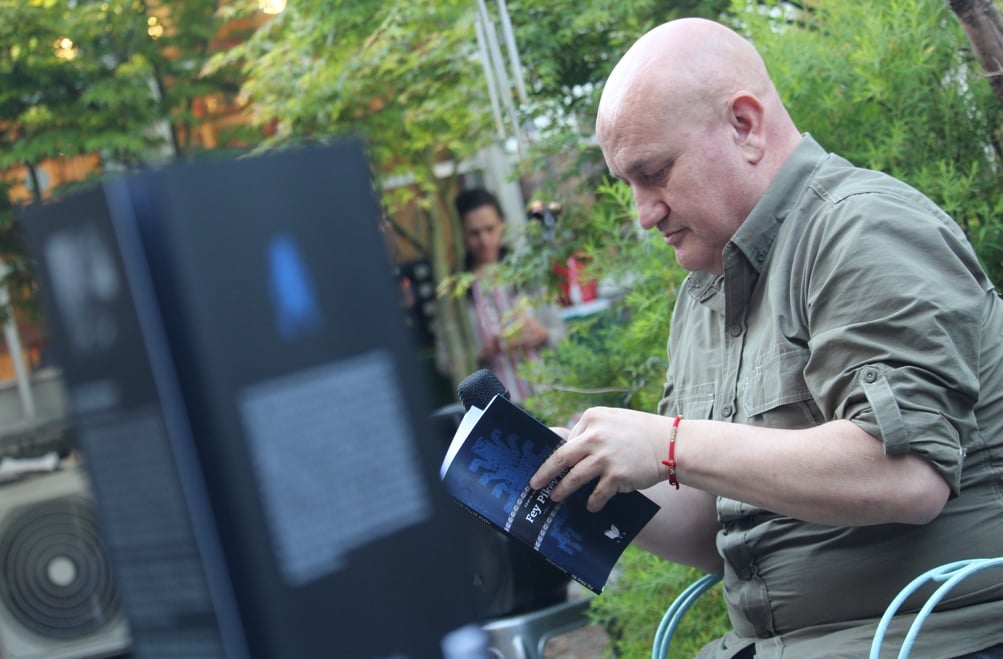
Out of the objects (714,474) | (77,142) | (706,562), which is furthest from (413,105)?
(714,474)

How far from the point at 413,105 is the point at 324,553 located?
18.6ft

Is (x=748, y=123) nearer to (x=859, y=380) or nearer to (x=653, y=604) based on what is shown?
(x=859, y=380)

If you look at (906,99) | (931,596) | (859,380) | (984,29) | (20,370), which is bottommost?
(931,596)

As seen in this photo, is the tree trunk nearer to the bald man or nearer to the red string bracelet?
the bald man

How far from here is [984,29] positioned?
257 cm

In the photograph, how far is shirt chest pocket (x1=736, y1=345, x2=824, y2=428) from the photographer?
6.17 ft

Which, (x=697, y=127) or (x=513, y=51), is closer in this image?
(x=697, y=127)

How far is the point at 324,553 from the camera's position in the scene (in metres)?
1.12

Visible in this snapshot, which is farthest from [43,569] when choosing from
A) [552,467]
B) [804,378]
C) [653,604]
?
[804,378]

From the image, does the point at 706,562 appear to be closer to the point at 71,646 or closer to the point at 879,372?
the point at 879,372

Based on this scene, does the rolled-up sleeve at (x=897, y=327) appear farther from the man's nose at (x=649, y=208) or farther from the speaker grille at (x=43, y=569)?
the speaker grille at (x=43, y=569)

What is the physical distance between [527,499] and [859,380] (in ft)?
1.86

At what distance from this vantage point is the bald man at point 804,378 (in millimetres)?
1684

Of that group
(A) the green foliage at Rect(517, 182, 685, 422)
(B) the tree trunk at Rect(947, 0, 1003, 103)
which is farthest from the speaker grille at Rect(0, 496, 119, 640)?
(B) the tree trunk at Rect(947, 0, 1003, 103)
